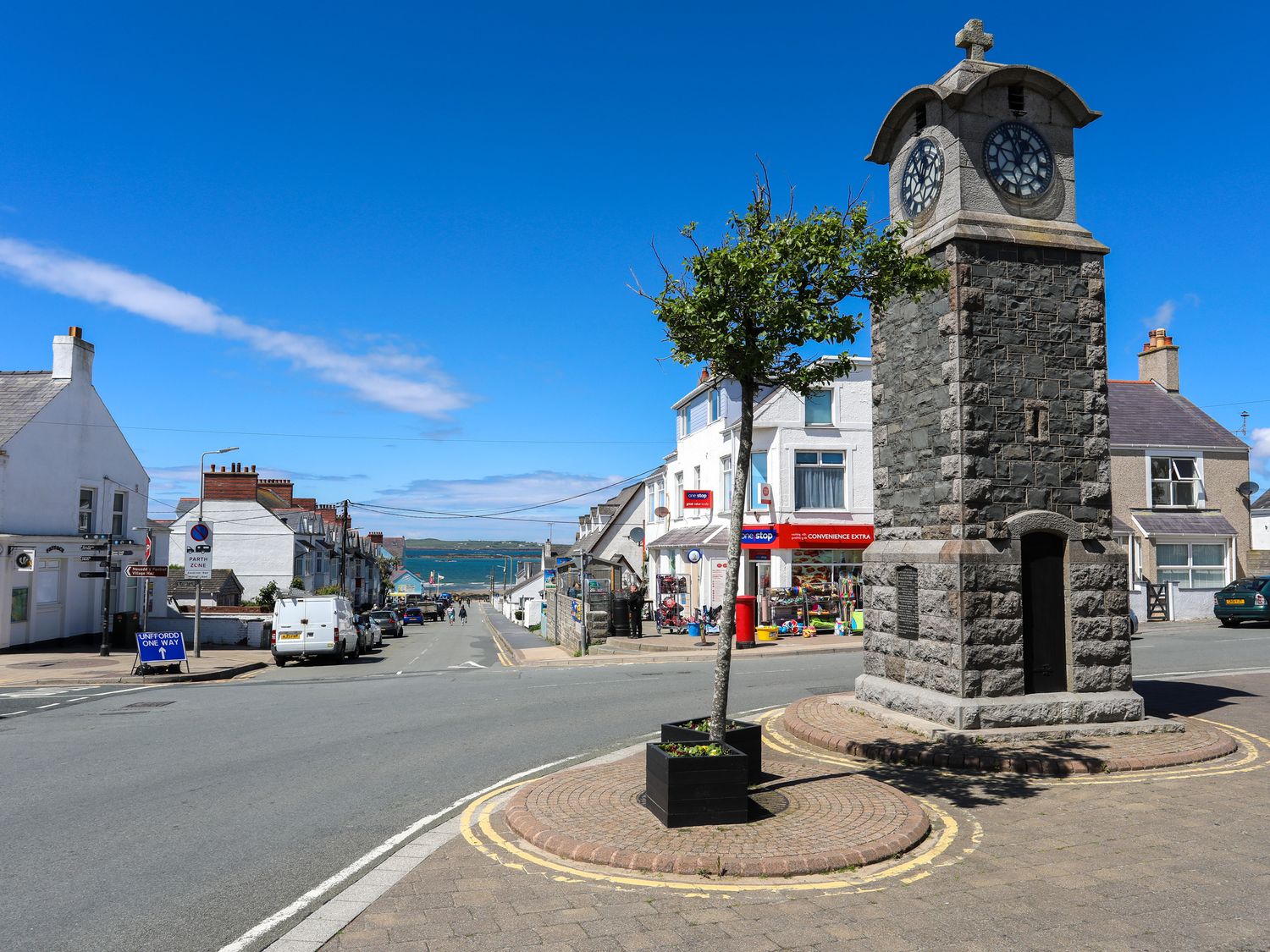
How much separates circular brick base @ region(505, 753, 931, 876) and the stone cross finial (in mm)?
9346

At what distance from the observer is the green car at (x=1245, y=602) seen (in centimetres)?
2869

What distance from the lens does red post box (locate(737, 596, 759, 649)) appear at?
24.9 meters

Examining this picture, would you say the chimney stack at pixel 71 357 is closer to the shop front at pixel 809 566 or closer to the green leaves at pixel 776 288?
the shop front at pixel 809 566

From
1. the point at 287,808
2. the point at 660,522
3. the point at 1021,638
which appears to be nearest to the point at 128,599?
the point at 660,522

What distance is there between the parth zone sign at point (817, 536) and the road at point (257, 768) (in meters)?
10.3

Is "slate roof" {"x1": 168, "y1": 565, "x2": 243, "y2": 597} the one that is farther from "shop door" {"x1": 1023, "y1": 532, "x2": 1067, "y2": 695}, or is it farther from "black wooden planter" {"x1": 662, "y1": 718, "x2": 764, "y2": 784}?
"shop door" {"x1": 1023, "y1": 532, "x2": 1067, "y2": 695}

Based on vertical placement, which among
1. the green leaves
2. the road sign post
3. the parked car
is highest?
the green leaves

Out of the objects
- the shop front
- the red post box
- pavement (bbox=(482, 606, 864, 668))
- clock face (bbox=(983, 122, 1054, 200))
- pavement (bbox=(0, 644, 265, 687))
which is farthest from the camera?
the shop front

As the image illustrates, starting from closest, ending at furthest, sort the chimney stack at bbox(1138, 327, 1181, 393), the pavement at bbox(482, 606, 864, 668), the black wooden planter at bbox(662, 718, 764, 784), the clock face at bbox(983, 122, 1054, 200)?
the black wooden planter at bbox(662, 718, 764, 784)
the clock face at bbox(983, 122, 1054, 200)
the pavement at bbox(482, 606, 864, 668)
the chimney stack at bbox(1138, 327, 1181, 393)

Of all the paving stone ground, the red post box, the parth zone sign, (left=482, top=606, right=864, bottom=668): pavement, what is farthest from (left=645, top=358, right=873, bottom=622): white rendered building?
the paving stone ground

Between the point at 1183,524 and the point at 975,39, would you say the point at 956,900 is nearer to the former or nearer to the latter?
the point at 975,39

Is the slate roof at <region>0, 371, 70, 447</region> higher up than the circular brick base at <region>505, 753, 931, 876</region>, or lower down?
higher up

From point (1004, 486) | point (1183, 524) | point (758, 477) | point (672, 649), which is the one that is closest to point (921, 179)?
point (1004, 486)

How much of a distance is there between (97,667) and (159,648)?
9.33ft
